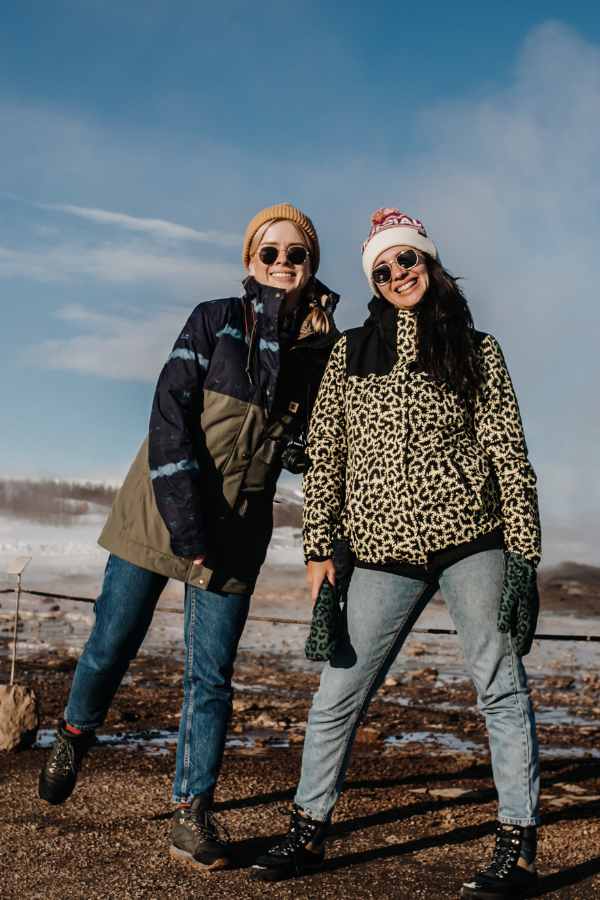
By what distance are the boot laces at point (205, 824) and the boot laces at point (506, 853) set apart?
0.93 metres

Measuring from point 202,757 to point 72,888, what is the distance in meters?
0.59

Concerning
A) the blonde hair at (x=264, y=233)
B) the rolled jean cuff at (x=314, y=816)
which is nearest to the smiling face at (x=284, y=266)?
the blonde hair at (x=264, y=233)

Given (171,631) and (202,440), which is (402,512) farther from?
(171,631)

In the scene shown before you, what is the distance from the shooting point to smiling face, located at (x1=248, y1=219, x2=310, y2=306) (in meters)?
3.33

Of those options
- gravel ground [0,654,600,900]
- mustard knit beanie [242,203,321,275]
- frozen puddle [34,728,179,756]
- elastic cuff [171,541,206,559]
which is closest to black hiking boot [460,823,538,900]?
gravel ground [0,654,600,900]

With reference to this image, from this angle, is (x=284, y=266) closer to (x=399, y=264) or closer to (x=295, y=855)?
(x=399, y=264)

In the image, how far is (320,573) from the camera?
2.89 meters

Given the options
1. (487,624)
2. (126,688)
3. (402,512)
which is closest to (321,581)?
(402,512)

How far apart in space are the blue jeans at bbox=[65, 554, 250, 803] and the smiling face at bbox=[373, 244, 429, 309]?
1.25 m

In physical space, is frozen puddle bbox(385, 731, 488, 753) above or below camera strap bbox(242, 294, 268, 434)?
below

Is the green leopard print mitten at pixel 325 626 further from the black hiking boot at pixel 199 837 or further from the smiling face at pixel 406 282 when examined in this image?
the smiling face at pixel 406 282

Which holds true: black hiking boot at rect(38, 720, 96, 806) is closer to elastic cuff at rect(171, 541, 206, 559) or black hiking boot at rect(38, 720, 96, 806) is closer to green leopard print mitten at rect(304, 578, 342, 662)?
elastic cuff at rect(171, 541, 206, 559)

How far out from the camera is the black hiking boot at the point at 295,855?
2752 mm

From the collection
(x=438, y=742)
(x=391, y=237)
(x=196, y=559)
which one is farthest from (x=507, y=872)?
(x=438, y=742)
